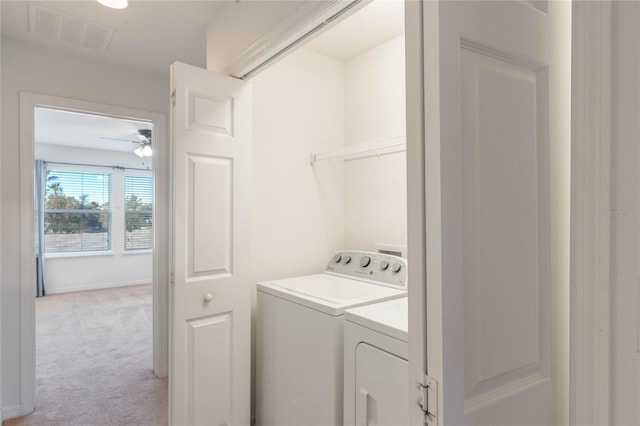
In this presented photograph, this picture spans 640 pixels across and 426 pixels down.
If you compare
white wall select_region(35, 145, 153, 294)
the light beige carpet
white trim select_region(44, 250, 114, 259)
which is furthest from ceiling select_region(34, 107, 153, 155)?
the light beige carpet

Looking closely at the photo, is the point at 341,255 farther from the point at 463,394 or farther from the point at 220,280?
the point at 463,394

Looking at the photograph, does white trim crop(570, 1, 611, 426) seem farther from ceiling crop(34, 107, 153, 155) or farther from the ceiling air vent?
ceiling crop(34, 107, 153, 155)

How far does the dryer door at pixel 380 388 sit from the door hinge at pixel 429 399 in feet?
1.55

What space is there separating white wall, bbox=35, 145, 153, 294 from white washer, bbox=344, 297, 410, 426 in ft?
17.2

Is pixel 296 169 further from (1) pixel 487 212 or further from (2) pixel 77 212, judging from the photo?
(2) pixel 77 212

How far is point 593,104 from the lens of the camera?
2.30ft

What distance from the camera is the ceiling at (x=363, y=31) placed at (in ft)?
6.44

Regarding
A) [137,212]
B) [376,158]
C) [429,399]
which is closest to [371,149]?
[376,158]

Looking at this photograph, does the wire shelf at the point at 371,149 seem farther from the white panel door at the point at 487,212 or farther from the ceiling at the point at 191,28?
the white panel door at the point at 487,212

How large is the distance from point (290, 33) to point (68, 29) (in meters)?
1.70

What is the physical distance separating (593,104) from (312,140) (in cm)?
188

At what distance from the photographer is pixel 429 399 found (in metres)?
0.68

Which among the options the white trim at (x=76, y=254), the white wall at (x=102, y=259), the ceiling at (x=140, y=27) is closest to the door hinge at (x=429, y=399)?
the ceiling at (x=140, y=27)

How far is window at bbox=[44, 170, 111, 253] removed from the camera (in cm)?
596
